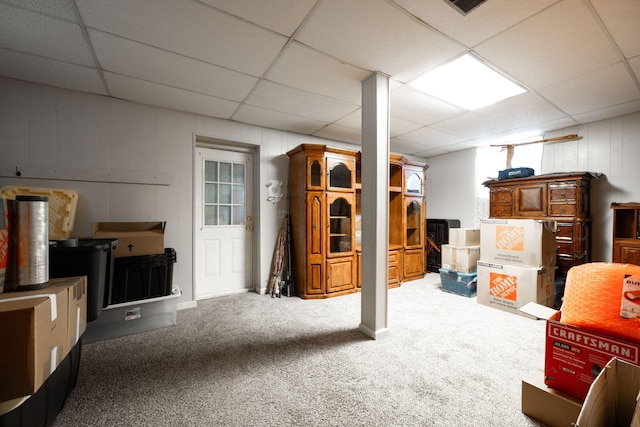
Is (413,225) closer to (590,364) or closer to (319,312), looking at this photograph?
(319,312)

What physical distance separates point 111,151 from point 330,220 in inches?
104

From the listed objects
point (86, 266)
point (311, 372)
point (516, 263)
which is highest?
point (86, 266)

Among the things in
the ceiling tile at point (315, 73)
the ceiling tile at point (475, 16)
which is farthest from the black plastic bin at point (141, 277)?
the ceiling tile at point (475, 16)

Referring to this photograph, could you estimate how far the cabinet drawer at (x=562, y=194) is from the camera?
10.8 feet

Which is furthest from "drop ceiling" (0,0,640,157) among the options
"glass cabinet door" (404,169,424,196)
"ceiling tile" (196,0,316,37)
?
"glass cabinet door" (404,169,424,196)

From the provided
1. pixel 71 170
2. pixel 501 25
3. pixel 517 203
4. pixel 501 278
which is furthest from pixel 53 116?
pixel 517 203

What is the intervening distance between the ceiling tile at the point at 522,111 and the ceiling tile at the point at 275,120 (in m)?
2.13

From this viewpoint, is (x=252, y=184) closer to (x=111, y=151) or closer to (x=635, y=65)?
(x=111, y=151)

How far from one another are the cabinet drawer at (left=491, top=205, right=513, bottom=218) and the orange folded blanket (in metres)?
2.76

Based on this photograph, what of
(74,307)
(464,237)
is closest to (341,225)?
(464,237)

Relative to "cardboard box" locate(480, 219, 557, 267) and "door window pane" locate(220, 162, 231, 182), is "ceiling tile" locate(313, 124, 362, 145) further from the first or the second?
"cardboard box" locate(480, 219, 557, 267)

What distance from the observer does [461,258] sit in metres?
3.67

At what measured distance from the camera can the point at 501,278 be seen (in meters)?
3.06

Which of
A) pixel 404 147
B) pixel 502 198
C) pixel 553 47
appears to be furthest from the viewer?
pixel 404 147
